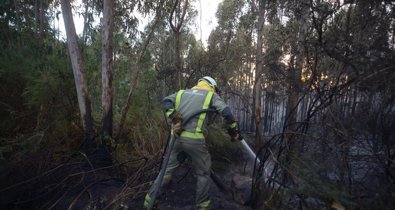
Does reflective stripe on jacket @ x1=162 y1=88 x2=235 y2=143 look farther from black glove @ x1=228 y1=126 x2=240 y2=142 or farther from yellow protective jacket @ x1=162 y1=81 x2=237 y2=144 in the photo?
black glove @ x1=228 y1=126 x2=240 y2=142

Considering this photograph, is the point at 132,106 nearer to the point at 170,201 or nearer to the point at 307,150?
the point at 170,201

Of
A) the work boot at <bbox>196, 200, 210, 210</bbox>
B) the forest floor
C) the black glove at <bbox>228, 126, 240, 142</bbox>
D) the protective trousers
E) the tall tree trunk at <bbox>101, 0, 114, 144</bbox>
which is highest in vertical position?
the tall tree trunk at <bbox>101, 0, 114, 144</bbox>

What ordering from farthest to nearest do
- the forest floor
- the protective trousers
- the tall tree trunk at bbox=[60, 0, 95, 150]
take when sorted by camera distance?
the tall tree trunk at bbox=[60, 0, 95, 150], the forest floor, the protective trousers

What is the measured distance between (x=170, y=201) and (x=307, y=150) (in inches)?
89.1

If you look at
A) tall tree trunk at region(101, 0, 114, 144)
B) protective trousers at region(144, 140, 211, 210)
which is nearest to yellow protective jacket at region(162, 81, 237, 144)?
protective trousers at region(144, 140, 211, 210)

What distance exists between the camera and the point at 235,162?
7.25 m

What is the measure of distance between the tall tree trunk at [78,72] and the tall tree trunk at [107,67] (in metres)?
0.28

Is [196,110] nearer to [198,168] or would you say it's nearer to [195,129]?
[195,129]

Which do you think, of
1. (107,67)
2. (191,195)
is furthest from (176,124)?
(107,67)

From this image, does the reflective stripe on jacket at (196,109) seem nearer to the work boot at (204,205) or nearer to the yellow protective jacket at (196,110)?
the yellow protective jacket at (196,110)

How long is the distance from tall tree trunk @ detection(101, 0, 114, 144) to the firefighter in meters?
2.21

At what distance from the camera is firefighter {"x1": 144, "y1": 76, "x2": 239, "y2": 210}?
13.4 ft

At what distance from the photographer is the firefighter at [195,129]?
4.07 metres

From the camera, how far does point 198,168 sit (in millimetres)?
4246
